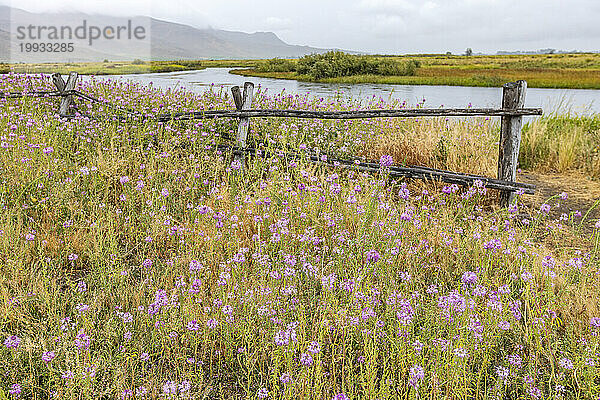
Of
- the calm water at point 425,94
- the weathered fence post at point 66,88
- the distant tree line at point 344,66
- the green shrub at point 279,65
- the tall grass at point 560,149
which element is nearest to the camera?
the weathered fence post at point 66,88

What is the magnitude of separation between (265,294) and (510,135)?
453 cm

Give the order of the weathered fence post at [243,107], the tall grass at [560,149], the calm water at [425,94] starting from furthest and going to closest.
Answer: the calm water at [425,94]
the tall grass at [560,149]
the weathered fence post at [243,107]

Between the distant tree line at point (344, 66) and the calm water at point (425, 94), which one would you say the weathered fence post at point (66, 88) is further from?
the distant tree line at point (344, 66)

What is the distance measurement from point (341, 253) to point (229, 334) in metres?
1.33

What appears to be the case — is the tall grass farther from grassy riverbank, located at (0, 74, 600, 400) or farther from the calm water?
grassy riverbank, located at (0, 74, 600, 400)

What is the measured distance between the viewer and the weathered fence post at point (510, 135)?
6367mm

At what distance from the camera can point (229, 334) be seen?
3.33 metres

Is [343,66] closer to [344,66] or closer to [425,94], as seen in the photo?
[344,66]

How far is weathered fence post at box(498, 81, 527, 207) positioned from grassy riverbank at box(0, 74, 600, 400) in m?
0.76

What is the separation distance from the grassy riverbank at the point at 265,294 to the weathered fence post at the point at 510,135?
0.76 meters

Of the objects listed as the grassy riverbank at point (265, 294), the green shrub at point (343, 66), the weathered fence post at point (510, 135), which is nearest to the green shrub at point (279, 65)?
the green shrub at point (343, 66)

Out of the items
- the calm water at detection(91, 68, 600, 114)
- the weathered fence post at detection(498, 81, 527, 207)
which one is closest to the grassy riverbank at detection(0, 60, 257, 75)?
the calm water at detection(91, 68, 600, 114)

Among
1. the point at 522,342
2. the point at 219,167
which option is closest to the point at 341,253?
the point at 522,342

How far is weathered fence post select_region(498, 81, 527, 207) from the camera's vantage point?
6367mm
